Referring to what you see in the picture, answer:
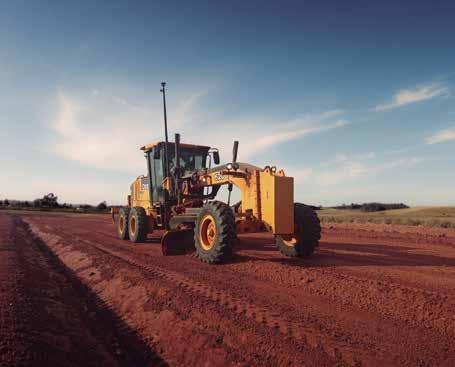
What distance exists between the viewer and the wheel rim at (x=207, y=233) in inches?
347

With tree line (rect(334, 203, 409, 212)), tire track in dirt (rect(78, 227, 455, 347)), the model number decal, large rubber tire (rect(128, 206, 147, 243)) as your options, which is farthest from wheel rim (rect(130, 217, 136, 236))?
tree line (rect(334, 203, 409, 212))

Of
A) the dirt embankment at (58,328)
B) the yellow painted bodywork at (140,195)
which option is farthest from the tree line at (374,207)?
the dirt embankment at (58,328)

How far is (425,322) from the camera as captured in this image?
4.57m

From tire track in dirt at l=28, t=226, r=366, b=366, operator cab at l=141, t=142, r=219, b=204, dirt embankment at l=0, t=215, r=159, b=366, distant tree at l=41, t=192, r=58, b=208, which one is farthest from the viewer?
distant tree at l=41, t=192, r=58, b=208

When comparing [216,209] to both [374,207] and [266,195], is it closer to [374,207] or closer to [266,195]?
[266,195]

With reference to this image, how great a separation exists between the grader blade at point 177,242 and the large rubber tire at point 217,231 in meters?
1.73

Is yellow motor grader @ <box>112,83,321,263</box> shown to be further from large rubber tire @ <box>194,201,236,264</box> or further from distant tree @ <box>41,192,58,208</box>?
distant tree @ <box>41,192,58,208</box>

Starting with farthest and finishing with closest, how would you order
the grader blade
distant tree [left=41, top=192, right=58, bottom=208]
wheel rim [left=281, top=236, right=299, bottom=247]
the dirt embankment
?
distant tree [left=41, top=192, right=58, bottom=208] < the grader blade < wheel rim [left=281, top=236, right=299, bottom=247] < the dirt embankment

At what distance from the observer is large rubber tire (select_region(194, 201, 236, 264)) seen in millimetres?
8047

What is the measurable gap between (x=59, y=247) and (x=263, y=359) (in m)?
11.0

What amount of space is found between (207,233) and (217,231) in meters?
0.89

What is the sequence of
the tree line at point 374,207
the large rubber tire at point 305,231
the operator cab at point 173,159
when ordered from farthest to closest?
the tree line at point 374,207
the operator cab at point 173,159
the large rubber tire at point 305,231

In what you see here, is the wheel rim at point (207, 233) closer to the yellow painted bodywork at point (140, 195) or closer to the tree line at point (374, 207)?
the yellow painted bodywork at point (140, 195)

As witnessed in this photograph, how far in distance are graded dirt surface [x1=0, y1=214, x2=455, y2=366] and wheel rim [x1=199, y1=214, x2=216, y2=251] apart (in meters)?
0.54
